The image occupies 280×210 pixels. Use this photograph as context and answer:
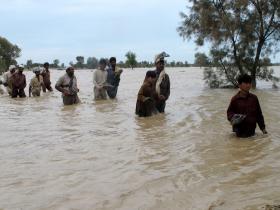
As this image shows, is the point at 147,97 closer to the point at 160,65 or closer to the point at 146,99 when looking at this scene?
the point at 146,99

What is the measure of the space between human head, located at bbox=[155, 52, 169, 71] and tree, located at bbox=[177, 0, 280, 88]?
1199 cm

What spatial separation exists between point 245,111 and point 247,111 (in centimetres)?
3

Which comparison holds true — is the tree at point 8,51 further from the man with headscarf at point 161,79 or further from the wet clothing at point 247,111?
the wet clothing at point 247,111

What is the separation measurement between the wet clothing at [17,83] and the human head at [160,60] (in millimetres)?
8489

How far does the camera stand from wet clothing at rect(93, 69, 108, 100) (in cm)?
1698

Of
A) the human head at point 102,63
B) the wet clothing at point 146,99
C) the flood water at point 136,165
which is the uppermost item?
the human head at point 102,63

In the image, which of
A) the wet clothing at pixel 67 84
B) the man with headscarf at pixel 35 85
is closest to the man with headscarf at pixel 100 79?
the wet clothing at pixel 67 84

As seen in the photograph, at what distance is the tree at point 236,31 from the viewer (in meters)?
23.7

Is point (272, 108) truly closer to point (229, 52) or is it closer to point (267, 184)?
point (267, 184)

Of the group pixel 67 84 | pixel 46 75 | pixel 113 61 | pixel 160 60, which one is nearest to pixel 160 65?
pixel 160 60

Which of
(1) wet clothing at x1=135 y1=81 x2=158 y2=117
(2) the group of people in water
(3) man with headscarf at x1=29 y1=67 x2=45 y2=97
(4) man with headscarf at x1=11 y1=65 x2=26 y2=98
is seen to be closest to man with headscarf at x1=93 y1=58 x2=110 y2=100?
(2) the group of people in water

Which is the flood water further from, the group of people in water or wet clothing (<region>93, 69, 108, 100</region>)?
wet clothing (<region>93, 69, 108, 100</region>)

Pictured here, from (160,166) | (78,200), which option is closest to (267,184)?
(160,166)

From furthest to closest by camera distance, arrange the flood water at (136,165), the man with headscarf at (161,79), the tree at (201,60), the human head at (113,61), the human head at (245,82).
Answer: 1. the tree at (201,60)
2. the human head at (113,61)
3. the man with headscarf at (161,79)
4. the human head at (245,82)
5. the flood water at (136,165)
